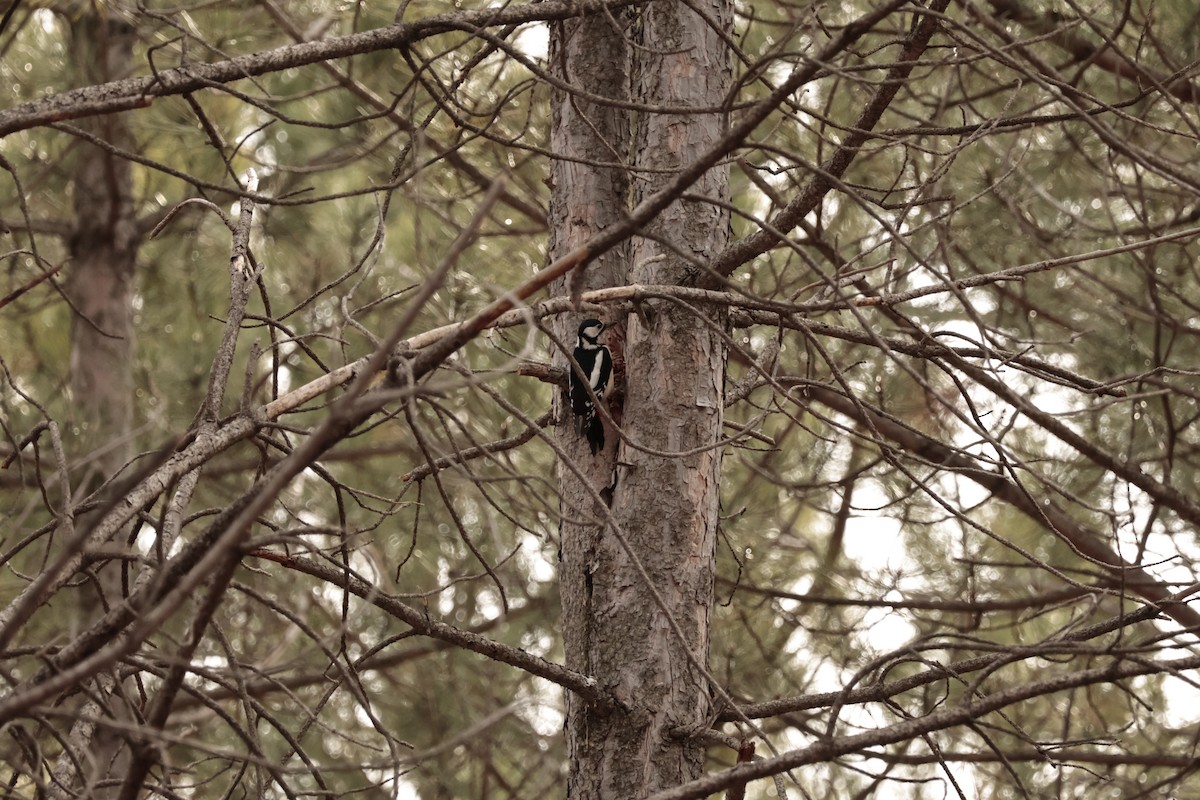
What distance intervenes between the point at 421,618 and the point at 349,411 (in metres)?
0.78

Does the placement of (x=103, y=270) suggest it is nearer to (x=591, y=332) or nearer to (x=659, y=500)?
(x=591, y=332)

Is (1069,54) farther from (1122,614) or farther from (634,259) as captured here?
(1122,614)

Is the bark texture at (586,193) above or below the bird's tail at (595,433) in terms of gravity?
above

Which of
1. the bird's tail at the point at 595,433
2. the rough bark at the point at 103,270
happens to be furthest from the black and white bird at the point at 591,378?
the rough bark at the point at 103,270

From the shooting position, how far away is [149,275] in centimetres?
571

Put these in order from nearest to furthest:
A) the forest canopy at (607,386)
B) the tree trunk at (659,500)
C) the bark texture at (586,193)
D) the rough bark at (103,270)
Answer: the forest canopy at (607,386), the tree trunk at (659,500), the bark texture at (586,193), the rough bark at (103,270)

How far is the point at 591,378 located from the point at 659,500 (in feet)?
1.24

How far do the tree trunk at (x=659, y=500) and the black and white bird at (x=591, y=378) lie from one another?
38 millimetres

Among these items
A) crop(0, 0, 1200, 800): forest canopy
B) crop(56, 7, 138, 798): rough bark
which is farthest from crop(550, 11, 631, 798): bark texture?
crop(56, 7, 138, 798): rough bark

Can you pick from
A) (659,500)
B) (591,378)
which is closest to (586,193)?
(591,378)

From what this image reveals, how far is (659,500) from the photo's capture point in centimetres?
250

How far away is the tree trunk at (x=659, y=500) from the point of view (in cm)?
237

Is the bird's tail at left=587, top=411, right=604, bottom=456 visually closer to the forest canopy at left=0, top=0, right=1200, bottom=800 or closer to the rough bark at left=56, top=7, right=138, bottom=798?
the forest canopy at left=0, top=0, right=1200, bottom=800

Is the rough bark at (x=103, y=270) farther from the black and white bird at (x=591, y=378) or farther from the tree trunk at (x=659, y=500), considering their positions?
the tree trunk at (x=659, y=500)
